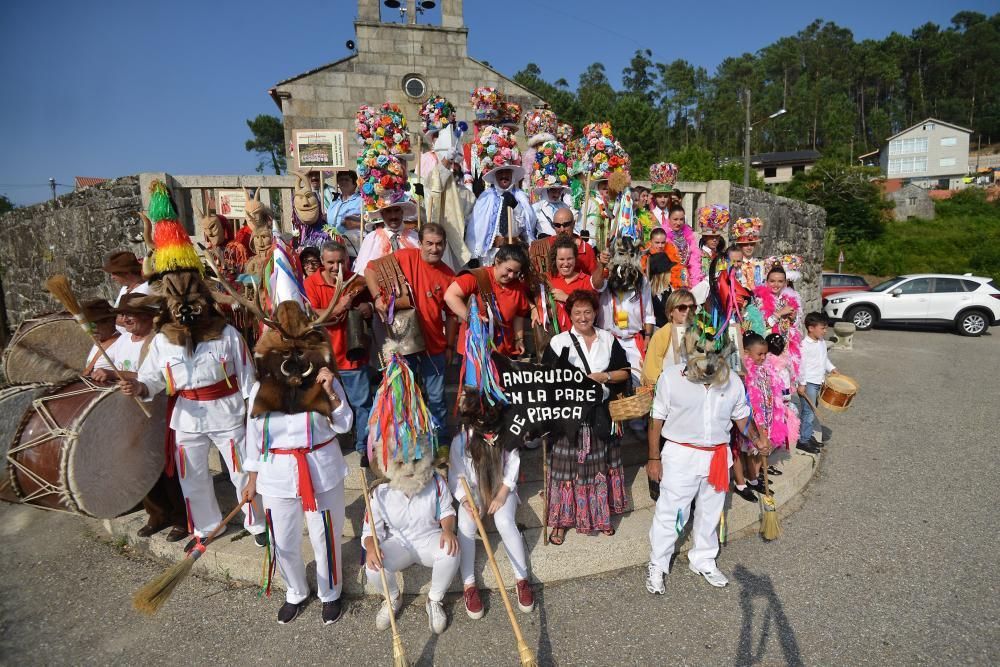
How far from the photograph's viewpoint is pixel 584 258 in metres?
4.70

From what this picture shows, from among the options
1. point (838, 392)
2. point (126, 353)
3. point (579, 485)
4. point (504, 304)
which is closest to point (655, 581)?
point (579, 485)

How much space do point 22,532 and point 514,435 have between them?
462 cm

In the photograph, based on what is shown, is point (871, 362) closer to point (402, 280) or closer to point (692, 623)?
point (692, 623)

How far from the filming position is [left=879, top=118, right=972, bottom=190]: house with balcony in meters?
52.9

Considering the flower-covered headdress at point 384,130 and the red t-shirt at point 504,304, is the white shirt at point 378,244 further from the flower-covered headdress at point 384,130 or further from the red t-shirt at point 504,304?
the red t-shirt at point 504,304

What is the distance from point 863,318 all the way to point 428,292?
49.7ft

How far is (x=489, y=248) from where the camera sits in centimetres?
568

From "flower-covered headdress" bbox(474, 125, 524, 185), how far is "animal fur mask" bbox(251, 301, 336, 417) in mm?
3231

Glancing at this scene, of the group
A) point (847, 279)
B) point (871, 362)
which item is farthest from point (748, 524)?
point (847, 279)

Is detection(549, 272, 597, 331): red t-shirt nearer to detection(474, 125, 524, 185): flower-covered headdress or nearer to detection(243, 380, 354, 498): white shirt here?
detection(474, 125, 524, 185): flower-covered headdress

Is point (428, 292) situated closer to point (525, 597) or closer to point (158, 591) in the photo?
point (525, 597)

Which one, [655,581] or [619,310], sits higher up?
[619,310]

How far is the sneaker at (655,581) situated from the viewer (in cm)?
363

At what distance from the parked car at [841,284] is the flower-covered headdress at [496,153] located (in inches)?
559
